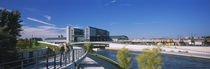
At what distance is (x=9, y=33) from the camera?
1149cm

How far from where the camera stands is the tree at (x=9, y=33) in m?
8.48

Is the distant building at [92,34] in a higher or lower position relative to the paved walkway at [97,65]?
higher

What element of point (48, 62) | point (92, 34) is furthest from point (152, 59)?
point (92, 34)

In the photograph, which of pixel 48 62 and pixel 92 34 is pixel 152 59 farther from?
pixel 92 34


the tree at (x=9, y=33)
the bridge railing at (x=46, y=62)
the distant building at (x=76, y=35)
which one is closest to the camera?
the bridge railing at (x=46, y=62)

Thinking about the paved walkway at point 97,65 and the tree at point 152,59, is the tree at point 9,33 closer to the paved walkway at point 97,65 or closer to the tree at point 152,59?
the paved walkway at point 97,65

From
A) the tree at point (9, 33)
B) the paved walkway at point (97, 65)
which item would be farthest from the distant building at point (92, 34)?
the tree at point (9, 33)

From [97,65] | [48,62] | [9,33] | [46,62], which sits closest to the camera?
[46,62]

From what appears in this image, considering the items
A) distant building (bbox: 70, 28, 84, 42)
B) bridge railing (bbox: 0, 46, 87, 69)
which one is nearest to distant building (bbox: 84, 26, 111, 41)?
distant building (bbox: 70, 28, 84, 42)

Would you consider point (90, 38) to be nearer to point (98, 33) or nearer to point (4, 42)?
point (98, 33)

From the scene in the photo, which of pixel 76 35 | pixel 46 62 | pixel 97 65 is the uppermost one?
pixel 76 35

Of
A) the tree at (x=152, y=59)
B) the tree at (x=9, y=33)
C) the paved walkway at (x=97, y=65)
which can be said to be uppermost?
the tree at (x=9, y=33)

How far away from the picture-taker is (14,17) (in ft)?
47.6

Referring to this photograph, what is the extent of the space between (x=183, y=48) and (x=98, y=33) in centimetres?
9377
